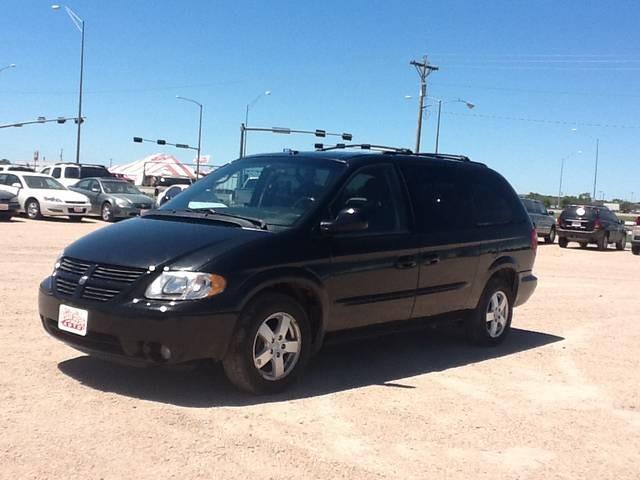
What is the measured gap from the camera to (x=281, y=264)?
206 inches

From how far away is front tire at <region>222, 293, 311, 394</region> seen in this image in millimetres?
5047

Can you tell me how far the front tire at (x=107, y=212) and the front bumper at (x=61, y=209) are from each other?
4.14 feet

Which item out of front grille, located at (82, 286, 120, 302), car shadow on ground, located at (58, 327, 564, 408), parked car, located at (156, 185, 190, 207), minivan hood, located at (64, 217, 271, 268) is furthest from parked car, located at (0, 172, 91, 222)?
front grille, located at (82, 286, 120, 302)

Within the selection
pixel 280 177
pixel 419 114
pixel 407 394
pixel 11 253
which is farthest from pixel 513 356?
pixel 419 114

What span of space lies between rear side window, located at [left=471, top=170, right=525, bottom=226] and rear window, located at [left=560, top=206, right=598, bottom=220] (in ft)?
66.2

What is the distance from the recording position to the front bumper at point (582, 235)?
2658 cm

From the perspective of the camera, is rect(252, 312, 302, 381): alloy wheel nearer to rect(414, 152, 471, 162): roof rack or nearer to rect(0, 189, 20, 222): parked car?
rect(414, 152, 471, 162): roof rack

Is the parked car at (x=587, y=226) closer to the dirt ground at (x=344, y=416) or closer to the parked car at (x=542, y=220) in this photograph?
the parked car at (x=542, y=220)

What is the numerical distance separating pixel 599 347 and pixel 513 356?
124 cm

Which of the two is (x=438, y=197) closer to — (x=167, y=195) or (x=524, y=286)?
(x=524, y=286)

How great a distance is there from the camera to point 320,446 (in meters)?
4.38

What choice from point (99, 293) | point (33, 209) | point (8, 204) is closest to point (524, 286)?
point (99, 293)

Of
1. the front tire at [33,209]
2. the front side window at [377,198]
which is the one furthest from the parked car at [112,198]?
the front side window at [377,198]

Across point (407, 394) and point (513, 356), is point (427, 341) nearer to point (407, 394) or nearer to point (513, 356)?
point (513, 356)
